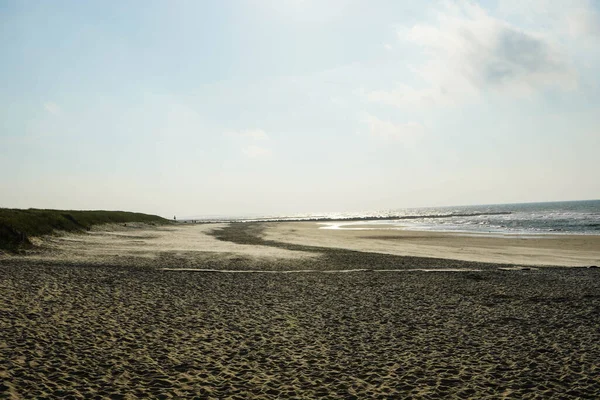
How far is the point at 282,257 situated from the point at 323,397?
20696mm

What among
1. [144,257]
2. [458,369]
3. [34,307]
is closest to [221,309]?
[34,307]

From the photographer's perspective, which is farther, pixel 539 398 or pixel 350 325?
pixel 350 325

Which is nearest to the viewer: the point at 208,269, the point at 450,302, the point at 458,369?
the point at 458,369

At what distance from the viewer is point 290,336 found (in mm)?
10281

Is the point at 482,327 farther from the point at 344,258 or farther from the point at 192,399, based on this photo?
the point at 344,258

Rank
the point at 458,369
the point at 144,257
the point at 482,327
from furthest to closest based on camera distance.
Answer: the point at 144,257 < the point at 482,327 < the point at 458,369

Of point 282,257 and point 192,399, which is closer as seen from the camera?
point 192,399

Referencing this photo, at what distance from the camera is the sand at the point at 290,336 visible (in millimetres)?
7305

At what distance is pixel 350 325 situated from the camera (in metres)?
11.3

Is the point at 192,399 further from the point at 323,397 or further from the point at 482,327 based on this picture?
the point at 482,327

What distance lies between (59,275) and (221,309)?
7.70m

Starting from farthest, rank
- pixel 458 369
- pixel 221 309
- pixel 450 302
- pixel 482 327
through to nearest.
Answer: pixel 450 302 → pixel 221 309 → pixel 482 327 → pixel 458 369

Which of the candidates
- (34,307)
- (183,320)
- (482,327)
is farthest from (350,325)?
(34,307)

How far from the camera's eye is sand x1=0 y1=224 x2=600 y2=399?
7.30 m
